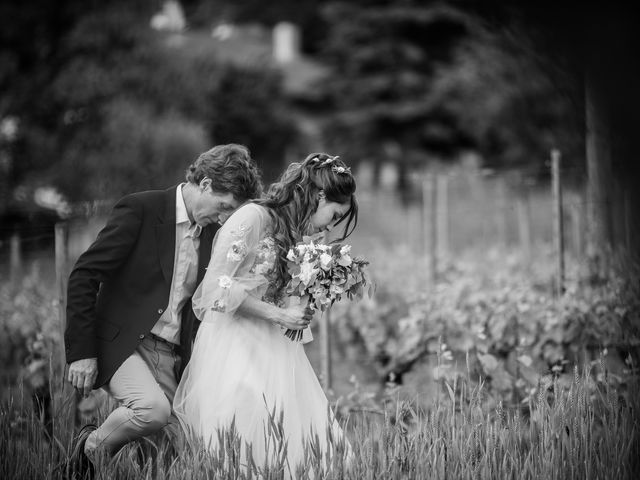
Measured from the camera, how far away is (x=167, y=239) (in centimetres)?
317

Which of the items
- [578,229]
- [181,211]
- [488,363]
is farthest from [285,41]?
[181,211]

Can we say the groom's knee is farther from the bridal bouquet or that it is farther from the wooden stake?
the wooden stake

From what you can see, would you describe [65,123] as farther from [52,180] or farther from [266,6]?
[266,6]

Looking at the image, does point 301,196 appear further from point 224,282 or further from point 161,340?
point 161,340

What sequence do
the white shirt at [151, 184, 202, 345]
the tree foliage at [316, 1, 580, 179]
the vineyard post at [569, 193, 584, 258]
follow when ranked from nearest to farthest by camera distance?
the white shirt at [151, 184, 202, 345] → the vineyard post at [569, 193, 584, 258] → the tree foliage at [316, 1, 580, 179]

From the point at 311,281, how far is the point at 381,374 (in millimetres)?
2327

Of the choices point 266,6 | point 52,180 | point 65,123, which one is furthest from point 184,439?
point 266,6

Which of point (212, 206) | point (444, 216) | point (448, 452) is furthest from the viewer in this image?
point (444, 216)

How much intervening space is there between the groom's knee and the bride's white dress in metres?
0.08

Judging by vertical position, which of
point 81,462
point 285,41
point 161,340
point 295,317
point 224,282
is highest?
point 285,41

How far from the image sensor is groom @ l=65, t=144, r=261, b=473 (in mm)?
2934

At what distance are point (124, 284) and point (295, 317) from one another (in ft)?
2.54

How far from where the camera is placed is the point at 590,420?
2.87m

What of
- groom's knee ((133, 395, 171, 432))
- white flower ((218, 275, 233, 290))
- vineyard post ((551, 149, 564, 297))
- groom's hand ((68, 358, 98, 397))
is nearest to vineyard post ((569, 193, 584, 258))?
vineyard post ((551, 149, 564, 297))
